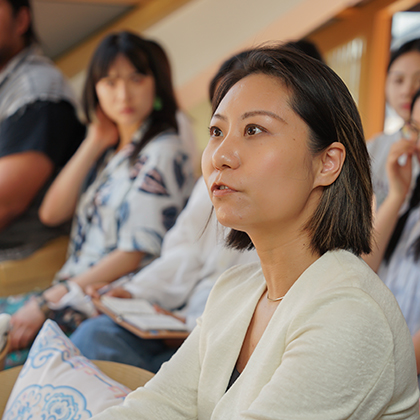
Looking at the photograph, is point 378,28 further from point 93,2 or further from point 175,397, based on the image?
point 175,397

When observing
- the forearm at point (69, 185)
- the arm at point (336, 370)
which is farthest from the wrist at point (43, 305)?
the arm at point (336, 370)

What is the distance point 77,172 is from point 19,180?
243 mm

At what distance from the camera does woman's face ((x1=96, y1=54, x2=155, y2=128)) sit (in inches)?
85.2

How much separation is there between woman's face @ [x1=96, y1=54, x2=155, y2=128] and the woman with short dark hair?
4.36 feet

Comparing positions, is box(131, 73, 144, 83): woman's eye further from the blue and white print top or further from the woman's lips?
the woman's lips

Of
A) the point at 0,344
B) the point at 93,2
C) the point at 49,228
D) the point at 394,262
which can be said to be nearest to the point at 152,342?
the point at 0,344

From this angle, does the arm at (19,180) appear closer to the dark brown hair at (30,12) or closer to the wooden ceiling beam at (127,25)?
the dark brown hair at (30,12)

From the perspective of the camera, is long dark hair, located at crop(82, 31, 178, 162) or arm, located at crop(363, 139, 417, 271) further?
long dark hair, located at crop(82, 31, 178, 162)

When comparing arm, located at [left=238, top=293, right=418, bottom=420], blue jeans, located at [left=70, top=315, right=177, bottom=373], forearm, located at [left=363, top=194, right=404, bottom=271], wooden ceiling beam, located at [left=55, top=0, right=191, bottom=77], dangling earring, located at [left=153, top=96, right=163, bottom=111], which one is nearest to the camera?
arm, located at [left=238, top=293, right=418, bottom=420]

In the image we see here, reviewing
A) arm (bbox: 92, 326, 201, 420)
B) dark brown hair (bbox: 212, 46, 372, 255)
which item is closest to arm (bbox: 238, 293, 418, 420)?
dark brown hair (bbox: 212, 46, 372, 255)

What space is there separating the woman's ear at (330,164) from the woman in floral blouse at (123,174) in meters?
1.22

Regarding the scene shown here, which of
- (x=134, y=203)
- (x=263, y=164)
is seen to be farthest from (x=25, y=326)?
(x=263, y=164)

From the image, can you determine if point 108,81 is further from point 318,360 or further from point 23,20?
point 318,360

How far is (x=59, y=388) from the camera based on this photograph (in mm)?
1010
